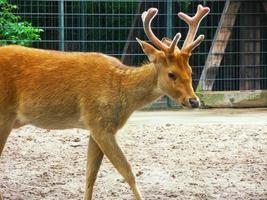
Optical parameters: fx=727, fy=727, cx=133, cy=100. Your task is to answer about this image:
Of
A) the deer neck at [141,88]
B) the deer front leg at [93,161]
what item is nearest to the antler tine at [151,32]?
the deer neck at [141,88]

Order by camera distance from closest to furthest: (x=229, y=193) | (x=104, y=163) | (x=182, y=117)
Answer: (x=229, y=193) → (x=104, y=163) → (x=182, y=117)

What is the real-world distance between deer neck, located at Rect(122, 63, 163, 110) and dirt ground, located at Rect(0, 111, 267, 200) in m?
0.94

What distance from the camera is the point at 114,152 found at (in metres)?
6.10

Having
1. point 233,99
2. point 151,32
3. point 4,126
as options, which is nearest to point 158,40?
point 151,32

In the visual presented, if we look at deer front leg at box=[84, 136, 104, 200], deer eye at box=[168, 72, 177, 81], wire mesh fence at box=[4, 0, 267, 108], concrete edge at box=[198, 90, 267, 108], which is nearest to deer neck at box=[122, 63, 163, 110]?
deer eye at box=[168, 72, 177, 81]

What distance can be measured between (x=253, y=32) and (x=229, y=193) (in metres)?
7.24

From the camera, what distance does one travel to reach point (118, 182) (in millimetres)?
7172

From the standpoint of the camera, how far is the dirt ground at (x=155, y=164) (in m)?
6.87

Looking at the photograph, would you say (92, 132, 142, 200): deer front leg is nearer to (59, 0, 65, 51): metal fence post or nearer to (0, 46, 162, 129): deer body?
(0, 46, 162, 129): deer body

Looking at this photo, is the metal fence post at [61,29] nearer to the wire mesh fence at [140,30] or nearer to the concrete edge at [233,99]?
the wire mesh fence at [140,30]

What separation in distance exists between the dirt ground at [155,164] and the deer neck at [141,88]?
94 centimetres

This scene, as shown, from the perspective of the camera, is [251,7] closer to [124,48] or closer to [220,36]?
[220,36]

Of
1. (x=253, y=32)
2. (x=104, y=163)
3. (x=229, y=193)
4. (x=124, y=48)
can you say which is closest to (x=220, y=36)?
(x=253, y=32)

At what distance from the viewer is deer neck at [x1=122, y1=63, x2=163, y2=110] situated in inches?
248
